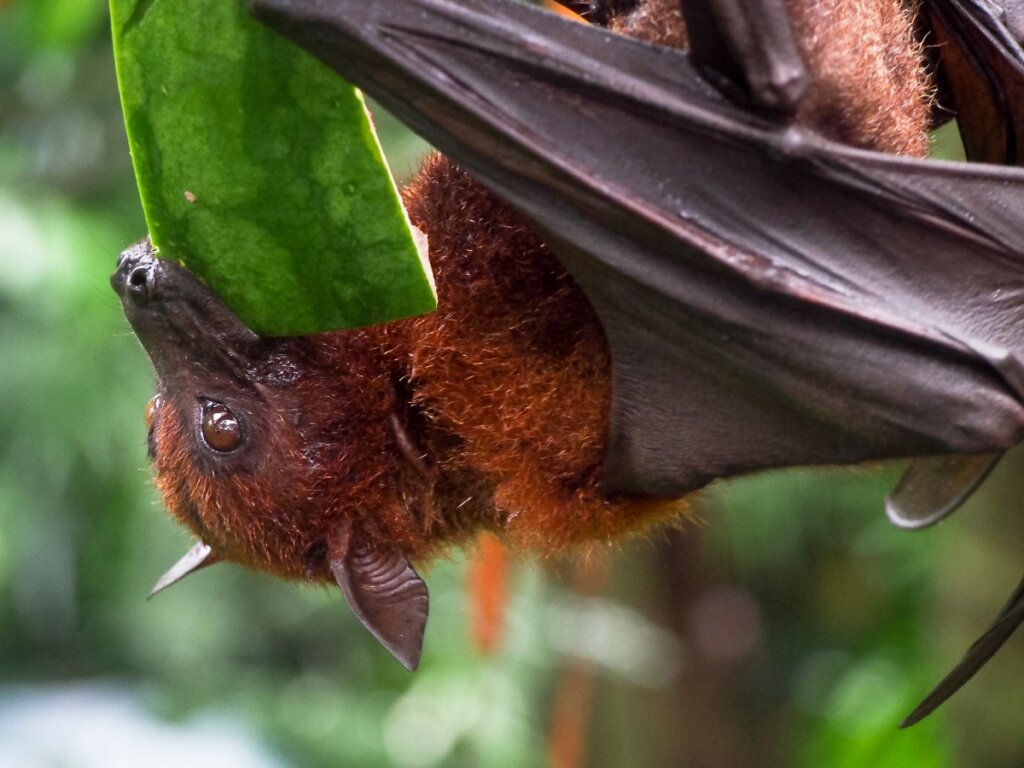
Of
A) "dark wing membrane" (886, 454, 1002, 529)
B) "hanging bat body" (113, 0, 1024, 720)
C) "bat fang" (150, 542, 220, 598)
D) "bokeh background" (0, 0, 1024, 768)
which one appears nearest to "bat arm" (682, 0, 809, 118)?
"hanging bat body" (113, 0, 1024, 720)

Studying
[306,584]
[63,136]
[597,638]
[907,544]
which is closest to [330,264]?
[306,584]

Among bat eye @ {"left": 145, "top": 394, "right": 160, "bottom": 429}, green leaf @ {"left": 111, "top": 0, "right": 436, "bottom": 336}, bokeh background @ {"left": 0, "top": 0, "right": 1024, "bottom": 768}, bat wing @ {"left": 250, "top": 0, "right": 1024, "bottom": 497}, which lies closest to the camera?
green leaf @ {"left": 111, "top": 0, "right": 436, "bottom": 336}

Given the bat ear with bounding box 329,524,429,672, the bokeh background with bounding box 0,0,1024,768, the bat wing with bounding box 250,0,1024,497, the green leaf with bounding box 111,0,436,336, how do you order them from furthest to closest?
1. the bokeh background with bounding box 0,0,1024,768
2. the bat ear with bounding box 329,524,429,672
3. the bat wing with bounding box 250,0,1024,497
4. the green leaf with bounding box 111,0,436,336

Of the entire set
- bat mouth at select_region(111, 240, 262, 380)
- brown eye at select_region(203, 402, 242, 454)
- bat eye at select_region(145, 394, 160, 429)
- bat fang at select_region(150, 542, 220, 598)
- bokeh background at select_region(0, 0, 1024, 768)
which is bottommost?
bokeh background at select_region(0, 0, 1024, 768)

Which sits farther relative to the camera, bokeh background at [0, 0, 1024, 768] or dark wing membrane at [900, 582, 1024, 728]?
bokeh background at [0, 0, 1024, 768]

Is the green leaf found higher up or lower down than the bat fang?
higher up

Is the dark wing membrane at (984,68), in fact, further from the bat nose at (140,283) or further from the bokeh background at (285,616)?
the bat nose at (140,283)

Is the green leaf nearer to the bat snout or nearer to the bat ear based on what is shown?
the bat snout
